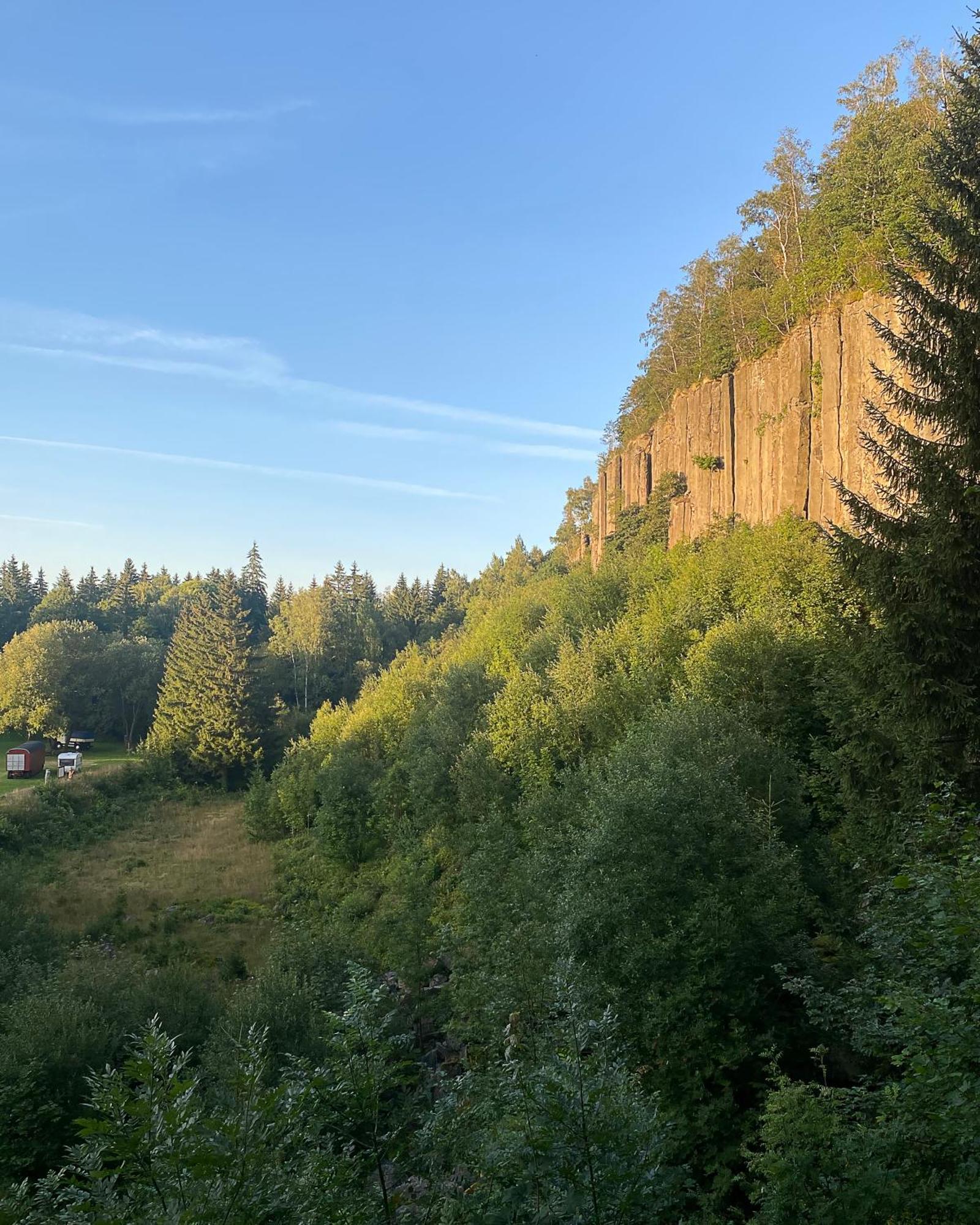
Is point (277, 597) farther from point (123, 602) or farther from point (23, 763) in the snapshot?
point (23, 763)

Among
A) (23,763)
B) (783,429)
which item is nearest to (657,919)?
(783,429)

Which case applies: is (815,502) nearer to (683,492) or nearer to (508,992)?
(683,492)

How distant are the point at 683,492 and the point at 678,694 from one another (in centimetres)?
2631

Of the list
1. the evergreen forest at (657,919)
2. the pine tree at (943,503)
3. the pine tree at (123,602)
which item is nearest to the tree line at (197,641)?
the pine tree at (123,602)

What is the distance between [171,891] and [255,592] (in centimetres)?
7455

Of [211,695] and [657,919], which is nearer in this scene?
[657,919]

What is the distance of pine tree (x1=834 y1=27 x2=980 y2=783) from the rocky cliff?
5847 millimetres

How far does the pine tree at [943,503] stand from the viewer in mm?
10492

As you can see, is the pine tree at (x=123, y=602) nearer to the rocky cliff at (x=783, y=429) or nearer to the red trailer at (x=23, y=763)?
the red trailer at (x=23, y=763)

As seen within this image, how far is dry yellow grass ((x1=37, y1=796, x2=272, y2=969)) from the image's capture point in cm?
2764

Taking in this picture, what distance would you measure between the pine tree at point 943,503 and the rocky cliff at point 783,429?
585 cm

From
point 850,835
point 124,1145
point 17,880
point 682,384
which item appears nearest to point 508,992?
point 850,835

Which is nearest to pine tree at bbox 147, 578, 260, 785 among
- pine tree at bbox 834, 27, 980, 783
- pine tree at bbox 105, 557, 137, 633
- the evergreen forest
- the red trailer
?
the red trailer

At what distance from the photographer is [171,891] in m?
33.7
